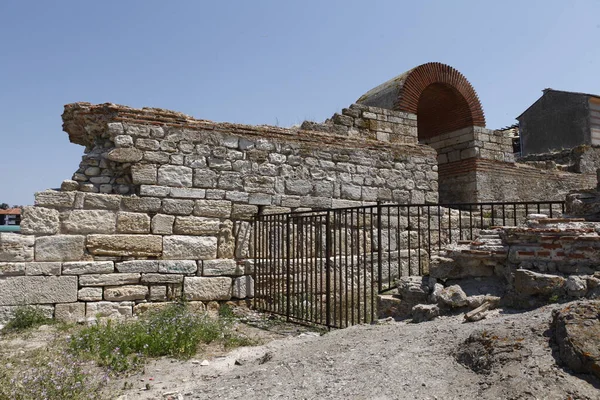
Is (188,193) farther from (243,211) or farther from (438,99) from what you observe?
(438,99)

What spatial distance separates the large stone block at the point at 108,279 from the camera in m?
6.04

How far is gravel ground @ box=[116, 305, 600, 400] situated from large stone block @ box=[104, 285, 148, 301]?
1.92 metres

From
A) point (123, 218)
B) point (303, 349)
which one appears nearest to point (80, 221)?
point (123, 218)

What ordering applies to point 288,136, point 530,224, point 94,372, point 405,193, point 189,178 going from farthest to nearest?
point 405,193
point 288,136
point 189,178
point 530,224
point 94,372

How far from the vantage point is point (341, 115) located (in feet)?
28.3

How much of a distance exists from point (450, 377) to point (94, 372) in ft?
10.0

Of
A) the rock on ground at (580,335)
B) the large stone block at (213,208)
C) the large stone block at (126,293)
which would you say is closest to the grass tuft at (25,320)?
the large stone block at (126,293)

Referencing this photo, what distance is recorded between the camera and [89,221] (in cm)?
618

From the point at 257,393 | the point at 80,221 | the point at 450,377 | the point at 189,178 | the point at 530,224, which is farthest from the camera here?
the point at 189,178

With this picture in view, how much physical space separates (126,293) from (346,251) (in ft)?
9.90

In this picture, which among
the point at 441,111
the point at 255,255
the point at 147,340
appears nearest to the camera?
the point at 147,340

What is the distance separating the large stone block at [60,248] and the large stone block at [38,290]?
0.83 ft

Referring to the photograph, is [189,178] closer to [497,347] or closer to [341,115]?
[341,115]

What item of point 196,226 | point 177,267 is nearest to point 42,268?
point 177,267
